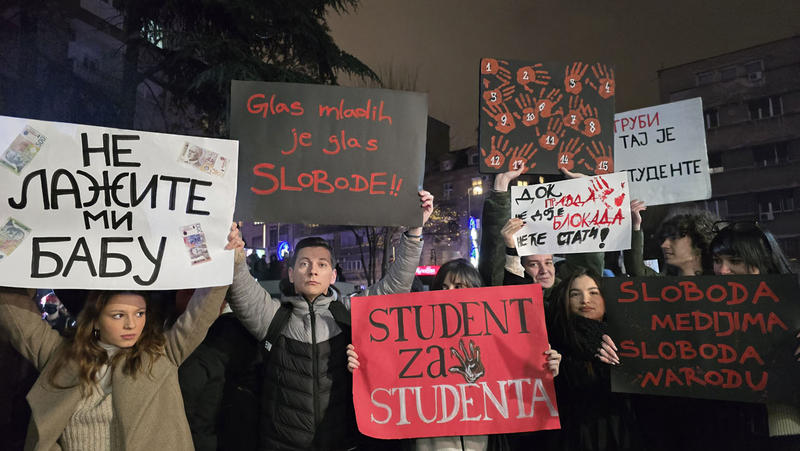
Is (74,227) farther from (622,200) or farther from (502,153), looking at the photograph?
(622,200)

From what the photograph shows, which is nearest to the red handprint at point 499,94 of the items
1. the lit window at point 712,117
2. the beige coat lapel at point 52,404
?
the beige coat lapel at point 52,404

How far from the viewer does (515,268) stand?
362 cm

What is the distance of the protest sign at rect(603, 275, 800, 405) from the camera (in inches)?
92.1

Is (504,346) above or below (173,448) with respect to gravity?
above

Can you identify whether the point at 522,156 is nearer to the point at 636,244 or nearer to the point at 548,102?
the point at 548,102

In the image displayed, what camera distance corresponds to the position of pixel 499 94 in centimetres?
371

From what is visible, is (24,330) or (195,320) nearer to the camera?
(24,330)

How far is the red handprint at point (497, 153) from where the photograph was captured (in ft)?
11.9

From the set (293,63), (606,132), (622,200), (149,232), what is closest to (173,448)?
(149,232)

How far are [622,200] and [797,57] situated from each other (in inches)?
1508

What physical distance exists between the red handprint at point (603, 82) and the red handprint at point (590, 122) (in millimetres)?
156

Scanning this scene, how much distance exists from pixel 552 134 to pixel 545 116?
0.14 m

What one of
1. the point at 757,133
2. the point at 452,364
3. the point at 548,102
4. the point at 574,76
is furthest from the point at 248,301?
the point at 757,133

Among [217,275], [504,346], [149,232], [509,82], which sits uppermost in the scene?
[509,82]
